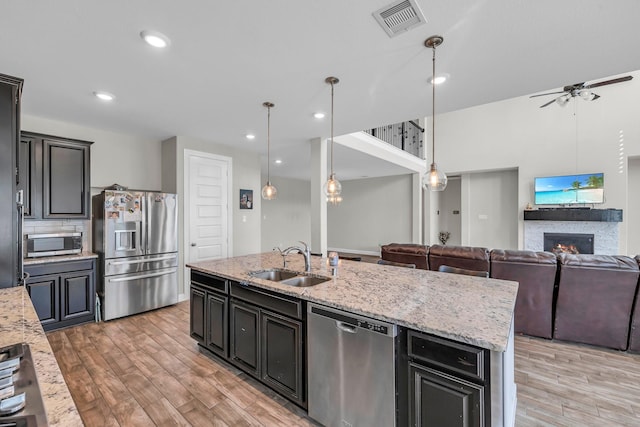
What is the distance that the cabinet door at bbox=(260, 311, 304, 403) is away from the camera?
201 centimetres

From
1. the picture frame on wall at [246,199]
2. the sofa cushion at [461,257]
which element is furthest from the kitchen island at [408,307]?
the picture frame on wall at [246,199]

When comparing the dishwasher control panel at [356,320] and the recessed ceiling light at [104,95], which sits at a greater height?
the recessed ceiling light at [104,95]

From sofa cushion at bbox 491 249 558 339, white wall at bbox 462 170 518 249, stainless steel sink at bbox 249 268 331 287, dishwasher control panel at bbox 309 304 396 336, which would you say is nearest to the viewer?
dishwasher control panel at bbox 309 304 396 336

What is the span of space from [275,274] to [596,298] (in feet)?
10.5

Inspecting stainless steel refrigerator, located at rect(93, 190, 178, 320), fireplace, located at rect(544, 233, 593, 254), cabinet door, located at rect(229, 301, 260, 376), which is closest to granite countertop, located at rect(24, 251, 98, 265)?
stainless steel refrigerator, located at rect(93, 190, 178, 320)

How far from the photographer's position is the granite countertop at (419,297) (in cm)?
137

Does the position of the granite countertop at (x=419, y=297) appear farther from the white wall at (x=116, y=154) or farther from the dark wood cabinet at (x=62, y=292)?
the white wall at (x=116, y=154)

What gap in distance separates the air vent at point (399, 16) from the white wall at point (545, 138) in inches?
253

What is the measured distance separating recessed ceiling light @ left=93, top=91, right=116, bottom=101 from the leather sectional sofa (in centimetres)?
435

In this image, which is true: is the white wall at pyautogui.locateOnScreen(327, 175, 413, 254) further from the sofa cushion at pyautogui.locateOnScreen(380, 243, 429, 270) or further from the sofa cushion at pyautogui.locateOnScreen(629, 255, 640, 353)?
the sofa cushion at pyautogui.locateOnScreen(629, 255, 640, 353)

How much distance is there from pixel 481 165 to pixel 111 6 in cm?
775

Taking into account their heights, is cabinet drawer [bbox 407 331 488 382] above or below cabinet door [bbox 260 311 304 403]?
above

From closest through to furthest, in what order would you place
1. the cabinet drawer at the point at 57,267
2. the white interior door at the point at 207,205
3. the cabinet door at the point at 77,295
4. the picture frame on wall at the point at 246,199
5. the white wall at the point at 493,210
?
the cabinet drawer at the point at 57,267
the cabinet door at the point at 77,295
the white interior door at the point at 207,205
the picture frame on wall at the point at 246,199
the white wall at the point at 493,210

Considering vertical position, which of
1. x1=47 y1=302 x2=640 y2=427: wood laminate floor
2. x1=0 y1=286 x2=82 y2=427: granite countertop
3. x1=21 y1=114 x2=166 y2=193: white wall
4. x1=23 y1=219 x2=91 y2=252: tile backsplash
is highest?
x1=21 y1=114 x2=166 y2=193: white wall
